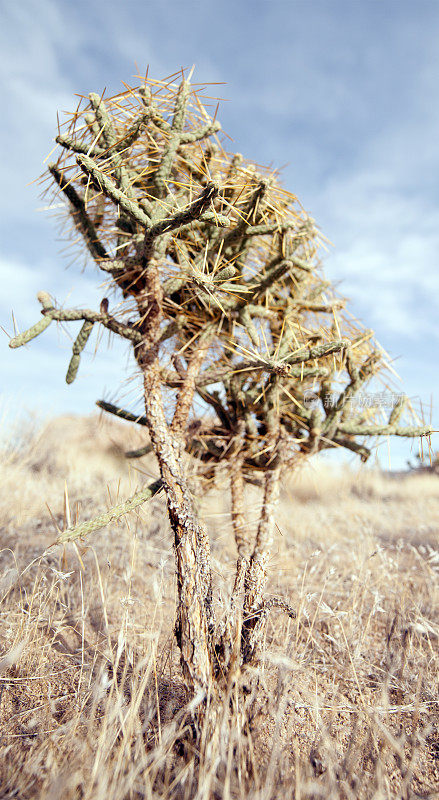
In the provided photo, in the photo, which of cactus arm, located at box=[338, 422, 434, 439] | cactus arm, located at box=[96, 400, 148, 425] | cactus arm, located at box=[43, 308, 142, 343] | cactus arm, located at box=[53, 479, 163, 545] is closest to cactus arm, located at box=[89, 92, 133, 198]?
cactus arm, located at box=[43, 308, 142, 343]

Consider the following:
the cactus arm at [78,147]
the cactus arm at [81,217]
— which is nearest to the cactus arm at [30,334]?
the cactus arm at [81,217]

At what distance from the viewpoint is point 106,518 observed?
1.87m

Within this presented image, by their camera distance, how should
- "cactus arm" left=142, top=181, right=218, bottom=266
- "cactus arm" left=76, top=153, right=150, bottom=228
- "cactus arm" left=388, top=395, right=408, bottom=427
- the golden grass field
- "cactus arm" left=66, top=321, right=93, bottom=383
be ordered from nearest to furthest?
1. the golden grass field
2. "cactus arm" left=142, top=181, right=218, bottom=266
3. "cactus arm" left=76, top=153, right=150, bottom=228
4. "cactus arm" left=66, top=321, right=93, bottom=383
5. "cactus arm" left=388, top=395, right=408, bottom=427

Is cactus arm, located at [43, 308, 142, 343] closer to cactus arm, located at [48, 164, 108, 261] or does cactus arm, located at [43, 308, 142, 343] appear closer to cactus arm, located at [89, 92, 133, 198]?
cactus arm, located at [48, 164, 108, 261]

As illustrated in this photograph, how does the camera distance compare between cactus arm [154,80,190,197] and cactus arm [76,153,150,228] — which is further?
cactus arm [154,80,190,197]

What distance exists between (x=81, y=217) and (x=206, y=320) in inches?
34.0

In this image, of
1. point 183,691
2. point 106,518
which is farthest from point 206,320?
point 183,691

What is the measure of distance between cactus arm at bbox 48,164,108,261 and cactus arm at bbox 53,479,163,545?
123 centimetres

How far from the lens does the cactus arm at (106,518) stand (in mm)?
1800

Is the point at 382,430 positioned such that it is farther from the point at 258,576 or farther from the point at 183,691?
the point at 183,691

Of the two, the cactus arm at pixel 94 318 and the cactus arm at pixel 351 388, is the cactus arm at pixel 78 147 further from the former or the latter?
the cactus arm at pixel 351 388

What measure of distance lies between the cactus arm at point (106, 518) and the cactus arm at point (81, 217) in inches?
→ 48.4

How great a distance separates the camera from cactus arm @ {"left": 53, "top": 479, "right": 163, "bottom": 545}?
1.80m

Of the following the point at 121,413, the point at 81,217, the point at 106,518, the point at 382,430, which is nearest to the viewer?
the point at 106,518
